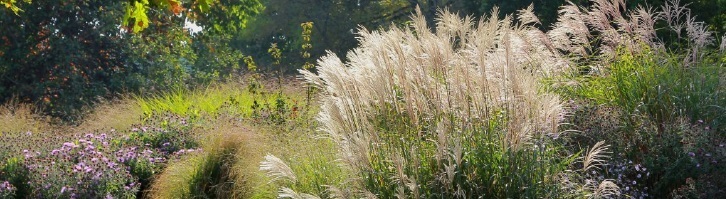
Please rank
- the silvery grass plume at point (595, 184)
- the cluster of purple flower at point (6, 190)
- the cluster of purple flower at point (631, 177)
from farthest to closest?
the cluster of purple flower at point (6, 190)
the cluster of purple flower at point (631, 177)
the silvery grass plume at point (595, 184)

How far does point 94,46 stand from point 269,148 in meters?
11.4

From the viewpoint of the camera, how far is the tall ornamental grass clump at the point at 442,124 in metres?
4.90

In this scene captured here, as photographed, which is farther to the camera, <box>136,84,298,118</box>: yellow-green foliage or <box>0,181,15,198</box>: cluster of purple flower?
<box>136,84,298,118</box>: yellow-green foliage

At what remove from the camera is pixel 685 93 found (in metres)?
6.65

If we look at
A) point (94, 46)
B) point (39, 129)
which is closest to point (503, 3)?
point (94, 46)

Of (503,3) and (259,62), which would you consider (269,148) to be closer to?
(503,3)

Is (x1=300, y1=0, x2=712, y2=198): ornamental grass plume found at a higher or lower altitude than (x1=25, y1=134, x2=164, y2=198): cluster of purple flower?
higher

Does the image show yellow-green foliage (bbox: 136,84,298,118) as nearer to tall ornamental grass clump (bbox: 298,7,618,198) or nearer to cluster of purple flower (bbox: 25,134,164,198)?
cluster of purple flower (bbox: 25,134,164,198)

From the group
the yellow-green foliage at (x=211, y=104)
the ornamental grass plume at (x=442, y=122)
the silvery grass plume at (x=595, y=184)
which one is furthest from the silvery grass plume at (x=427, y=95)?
the yellow-green foliage at (x=211, y=104)

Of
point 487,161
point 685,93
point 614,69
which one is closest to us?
point 487,161

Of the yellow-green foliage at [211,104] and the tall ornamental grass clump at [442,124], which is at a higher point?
the tall ornamental grass clump at [442,124]

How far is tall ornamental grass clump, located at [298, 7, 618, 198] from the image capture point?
16.1ft

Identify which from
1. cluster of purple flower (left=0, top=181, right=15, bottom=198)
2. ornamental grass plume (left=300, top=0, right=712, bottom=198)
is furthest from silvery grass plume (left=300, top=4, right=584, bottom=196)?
cluster of purple flower (left=0, top=181, right=15, bottom=198)

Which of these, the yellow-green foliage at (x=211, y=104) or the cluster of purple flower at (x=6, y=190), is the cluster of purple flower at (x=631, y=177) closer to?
the cluster of purple flower at (x=6, y=190)
